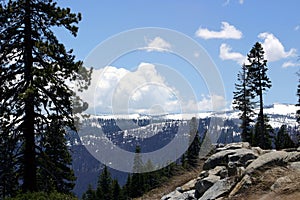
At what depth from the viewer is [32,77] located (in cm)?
1700

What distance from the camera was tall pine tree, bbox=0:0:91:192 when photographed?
17.2 m

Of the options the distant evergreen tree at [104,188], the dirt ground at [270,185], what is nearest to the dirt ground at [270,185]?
the dirt ground at [270,185]

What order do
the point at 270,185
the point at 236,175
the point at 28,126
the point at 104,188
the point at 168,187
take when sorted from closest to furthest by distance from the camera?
the point at 270,185, the point at 28,126, the point at 236,175, the point at 168,187, the point at 104,188

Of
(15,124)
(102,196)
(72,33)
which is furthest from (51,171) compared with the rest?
(102,196)

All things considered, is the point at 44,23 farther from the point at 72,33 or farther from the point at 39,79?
the point at 39,79

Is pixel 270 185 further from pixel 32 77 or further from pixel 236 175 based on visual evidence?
pixel 32 77

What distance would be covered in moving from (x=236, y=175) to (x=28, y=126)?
9614mm

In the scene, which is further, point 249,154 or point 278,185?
point 249,154

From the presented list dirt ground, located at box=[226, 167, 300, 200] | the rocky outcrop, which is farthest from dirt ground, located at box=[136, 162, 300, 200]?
the rocky outcrop

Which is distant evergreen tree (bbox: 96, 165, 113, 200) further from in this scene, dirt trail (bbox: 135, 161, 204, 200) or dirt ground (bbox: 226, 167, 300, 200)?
dirt ground (bbox: 226, 167, 300, 200)

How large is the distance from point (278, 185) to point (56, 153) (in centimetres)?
2001

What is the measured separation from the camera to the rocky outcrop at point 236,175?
1653cm

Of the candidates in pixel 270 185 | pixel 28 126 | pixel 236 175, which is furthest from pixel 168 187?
pixel 28 126

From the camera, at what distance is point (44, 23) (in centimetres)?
1797
